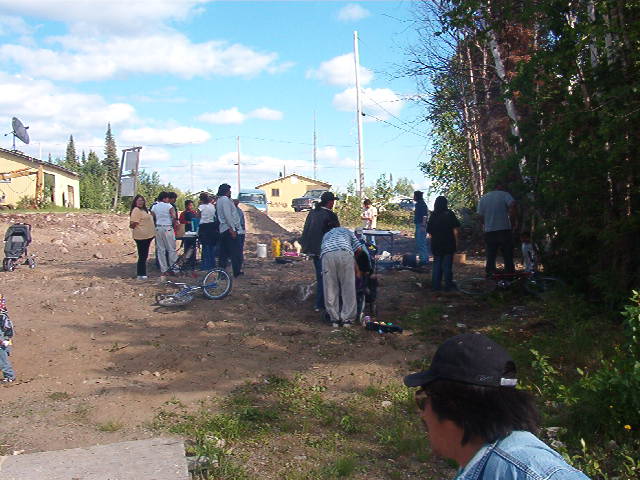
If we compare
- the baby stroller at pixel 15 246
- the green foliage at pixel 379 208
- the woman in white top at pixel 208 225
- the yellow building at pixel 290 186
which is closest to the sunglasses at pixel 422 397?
the woman in white top at pixel 208 225

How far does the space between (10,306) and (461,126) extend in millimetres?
13767

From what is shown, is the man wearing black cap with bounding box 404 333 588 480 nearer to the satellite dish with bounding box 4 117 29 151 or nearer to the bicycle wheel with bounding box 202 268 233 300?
the bicycle wheel with bounding box 202 268 233 300

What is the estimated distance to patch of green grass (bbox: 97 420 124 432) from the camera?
5.67 metres

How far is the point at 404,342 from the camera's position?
8305 mm

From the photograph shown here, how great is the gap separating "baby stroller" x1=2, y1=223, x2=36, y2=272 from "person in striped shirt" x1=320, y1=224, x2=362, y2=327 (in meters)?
9.53

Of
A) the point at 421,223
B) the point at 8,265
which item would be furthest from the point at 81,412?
the point at 421,223

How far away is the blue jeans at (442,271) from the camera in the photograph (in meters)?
11.4

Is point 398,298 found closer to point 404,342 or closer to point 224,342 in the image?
point 404,342

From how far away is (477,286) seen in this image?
11625mm

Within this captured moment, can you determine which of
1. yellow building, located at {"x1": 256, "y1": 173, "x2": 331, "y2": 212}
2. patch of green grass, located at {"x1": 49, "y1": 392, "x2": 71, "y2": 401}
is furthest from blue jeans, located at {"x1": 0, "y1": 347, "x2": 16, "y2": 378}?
yellow building, located at {"x1": 256, "y1": 173, "x2": 331, "y2": 212}

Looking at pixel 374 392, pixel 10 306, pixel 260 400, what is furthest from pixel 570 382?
pixel 10 306

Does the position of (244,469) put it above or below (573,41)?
below

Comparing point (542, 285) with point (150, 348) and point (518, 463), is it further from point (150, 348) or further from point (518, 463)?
point (518, 463)

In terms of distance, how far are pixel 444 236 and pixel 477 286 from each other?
119cm
